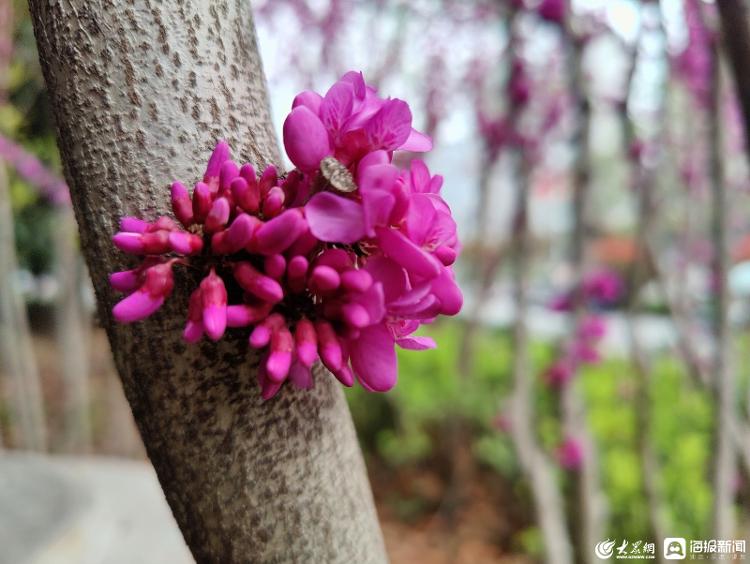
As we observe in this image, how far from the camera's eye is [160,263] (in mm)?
478

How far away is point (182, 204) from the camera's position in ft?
1.60

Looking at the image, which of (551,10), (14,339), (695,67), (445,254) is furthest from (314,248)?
(695,67)

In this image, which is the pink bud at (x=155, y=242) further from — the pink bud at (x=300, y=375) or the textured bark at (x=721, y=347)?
the textured bark at (x=721, y=347)

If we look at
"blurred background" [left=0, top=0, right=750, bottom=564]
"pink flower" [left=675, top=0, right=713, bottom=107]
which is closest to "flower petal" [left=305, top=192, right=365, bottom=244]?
"blurred background" [left=0, top=0, right=750, bottom=564]

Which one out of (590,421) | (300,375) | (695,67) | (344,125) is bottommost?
(590,421)

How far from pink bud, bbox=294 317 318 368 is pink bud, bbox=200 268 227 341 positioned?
0.20 ft

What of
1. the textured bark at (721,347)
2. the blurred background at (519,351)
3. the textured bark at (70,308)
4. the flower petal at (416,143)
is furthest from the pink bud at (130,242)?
the textured bark at (70,308)

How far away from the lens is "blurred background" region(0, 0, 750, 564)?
6.72 ft

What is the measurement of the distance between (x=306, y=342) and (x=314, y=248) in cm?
8

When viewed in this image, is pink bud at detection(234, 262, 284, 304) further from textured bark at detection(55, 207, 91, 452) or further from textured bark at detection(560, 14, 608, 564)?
textured bark at detection(55, 207, 91, 452)

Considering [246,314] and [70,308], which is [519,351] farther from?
[70,308]

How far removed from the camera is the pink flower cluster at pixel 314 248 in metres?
0.47

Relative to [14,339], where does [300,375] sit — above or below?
above

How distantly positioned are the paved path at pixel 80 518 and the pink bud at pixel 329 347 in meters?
1.83
